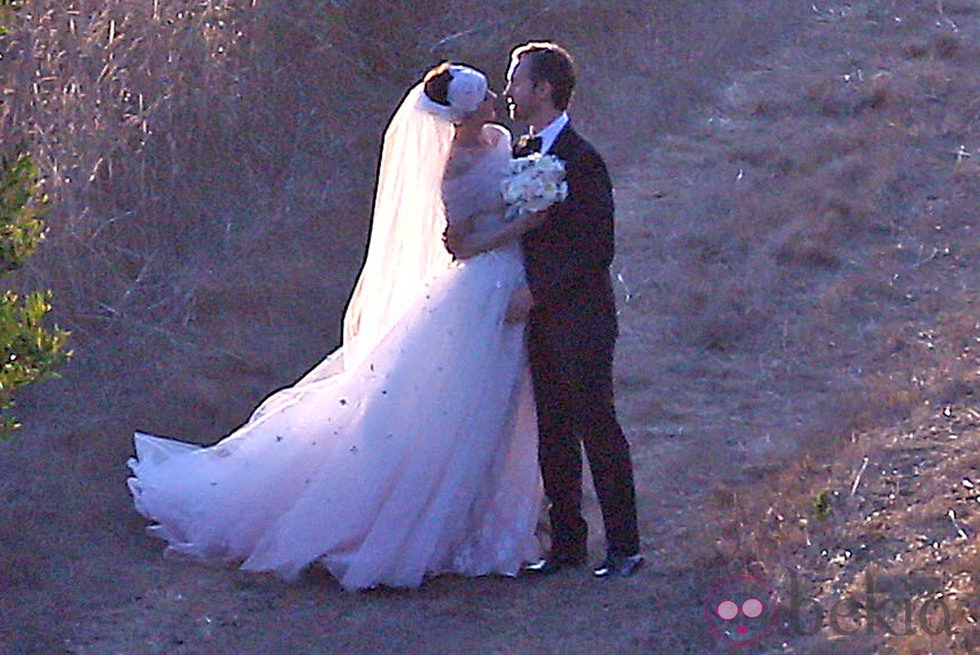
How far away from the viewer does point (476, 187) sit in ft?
19.5

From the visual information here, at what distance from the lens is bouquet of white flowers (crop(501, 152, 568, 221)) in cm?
555

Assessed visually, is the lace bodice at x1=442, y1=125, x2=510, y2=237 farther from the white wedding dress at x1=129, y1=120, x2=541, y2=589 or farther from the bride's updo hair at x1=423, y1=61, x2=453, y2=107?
the bride's updo hair at x1=423, y1=61, x2=453, y2=107

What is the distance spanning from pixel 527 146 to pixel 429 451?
4.08 ft

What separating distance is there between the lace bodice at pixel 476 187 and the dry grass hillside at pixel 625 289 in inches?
56.0

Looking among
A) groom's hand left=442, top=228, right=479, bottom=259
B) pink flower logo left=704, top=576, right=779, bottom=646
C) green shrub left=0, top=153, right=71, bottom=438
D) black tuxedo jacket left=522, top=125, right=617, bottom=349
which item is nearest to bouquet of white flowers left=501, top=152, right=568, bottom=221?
black tuxedo jacket left=522, top=125, right=617, bottom=349

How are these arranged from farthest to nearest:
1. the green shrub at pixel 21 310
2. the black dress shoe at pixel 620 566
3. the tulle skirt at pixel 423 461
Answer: the tulle skirt at pixel 423 461
the black dress shoe at pixel 620 566
the green shrub at pixel 21 310

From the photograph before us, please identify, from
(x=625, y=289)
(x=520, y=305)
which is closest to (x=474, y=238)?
(x=520, y=305)

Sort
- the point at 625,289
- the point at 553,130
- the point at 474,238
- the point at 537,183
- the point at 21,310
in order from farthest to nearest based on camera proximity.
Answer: the point at 625,289 < the point at 474,238 < the point at 553,130 < the point at 537,183 < the point at 21,310

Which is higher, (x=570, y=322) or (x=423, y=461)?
(x=570, y=322)

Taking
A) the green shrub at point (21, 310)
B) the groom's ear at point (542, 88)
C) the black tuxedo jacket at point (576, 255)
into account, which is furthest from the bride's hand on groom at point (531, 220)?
the green shrub at point (21, 310)

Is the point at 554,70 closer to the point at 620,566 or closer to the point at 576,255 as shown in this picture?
the point at 576,255

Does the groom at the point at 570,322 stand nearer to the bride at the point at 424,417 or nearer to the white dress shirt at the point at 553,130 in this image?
the white dress shirt at the point at 553,130

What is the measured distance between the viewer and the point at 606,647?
5406 mm

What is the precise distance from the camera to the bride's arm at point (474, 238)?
585cm
